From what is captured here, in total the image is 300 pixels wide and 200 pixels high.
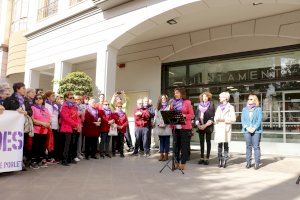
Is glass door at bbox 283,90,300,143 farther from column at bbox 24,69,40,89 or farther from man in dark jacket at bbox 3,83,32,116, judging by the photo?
column at bbox 24,69,40,89

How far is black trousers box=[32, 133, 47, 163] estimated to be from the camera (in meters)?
7.34

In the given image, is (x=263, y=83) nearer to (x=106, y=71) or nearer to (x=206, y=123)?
(x=206, y=123)

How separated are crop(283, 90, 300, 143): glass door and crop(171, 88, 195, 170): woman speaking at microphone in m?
5.12

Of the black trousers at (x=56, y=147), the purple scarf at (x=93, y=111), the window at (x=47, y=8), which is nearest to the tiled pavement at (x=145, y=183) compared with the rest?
the black trousers at (x=56, y=147)

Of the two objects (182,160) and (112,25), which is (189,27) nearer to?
(112,25)

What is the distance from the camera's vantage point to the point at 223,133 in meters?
8.13

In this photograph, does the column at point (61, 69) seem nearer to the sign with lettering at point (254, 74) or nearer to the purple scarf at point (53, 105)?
the purple scarf at point (53, 105)

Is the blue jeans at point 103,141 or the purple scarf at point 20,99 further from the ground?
the purple scarf at point 20,99

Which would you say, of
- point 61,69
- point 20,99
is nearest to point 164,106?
point 20,99

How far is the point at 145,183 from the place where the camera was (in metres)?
5.83

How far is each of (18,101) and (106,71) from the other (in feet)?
17.2

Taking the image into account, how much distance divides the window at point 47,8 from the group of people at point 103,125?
767 cm

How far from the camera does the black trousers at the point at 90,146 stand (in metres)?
9.00

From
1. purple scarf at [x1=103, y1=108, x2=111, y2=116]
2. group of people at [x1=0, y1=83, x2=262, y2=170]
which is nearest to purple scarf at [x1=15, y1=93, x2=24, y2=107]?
group of people at [x1=0, y1=83, x2=262, y2=170]
